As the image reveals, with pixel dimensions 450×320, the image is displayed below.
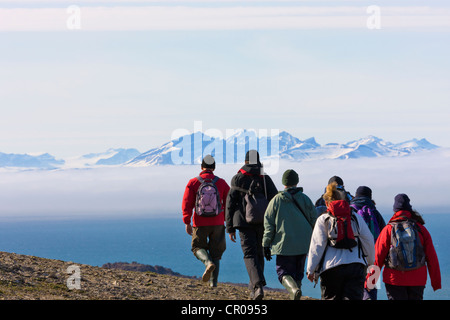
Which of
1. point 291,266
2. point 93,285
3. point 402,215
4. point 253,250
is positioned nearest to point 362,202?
point 291,266

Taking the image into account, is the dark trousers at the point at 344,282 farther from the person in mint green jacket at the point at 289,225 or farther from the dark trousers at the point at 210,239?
the dark trousers at the point at 210,239

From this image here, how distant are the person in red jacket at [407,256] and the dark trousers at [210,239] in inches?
203

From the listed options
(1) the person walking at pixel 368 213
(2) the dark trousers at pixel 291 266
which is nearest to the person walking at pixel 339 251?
(2) the dark trousers at pixel 291 266

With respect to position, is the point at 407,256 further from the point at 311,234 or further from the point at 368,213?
the point at 311,234

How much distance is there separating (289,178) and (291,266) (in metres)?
1.77

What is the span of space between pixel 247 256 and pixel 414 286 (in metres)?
3.95

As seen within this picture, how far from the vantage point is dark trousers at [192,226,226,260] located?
16.0 meters

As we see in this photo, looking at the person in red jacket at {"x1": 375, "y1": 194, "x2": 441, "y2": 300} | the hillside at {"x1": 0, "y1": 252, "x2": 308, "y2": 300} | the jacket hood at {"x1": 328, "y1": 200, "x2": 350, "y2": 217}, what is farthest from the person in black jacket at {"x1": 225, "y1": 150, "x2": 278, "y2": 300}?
the jacket hood at {"x1": 328, "y1": 200, "x2": 350, "y2": 217}

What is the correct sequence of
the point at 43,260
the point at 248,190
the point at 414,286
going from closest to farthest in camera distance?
the point at 414,286 < the point at 248,190 < the point at 43,260

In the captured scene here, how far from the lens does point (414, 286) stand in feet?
38.2

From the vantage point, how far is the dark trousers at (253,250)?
14.3 metres

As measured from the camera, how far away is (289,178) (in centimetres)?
1325
